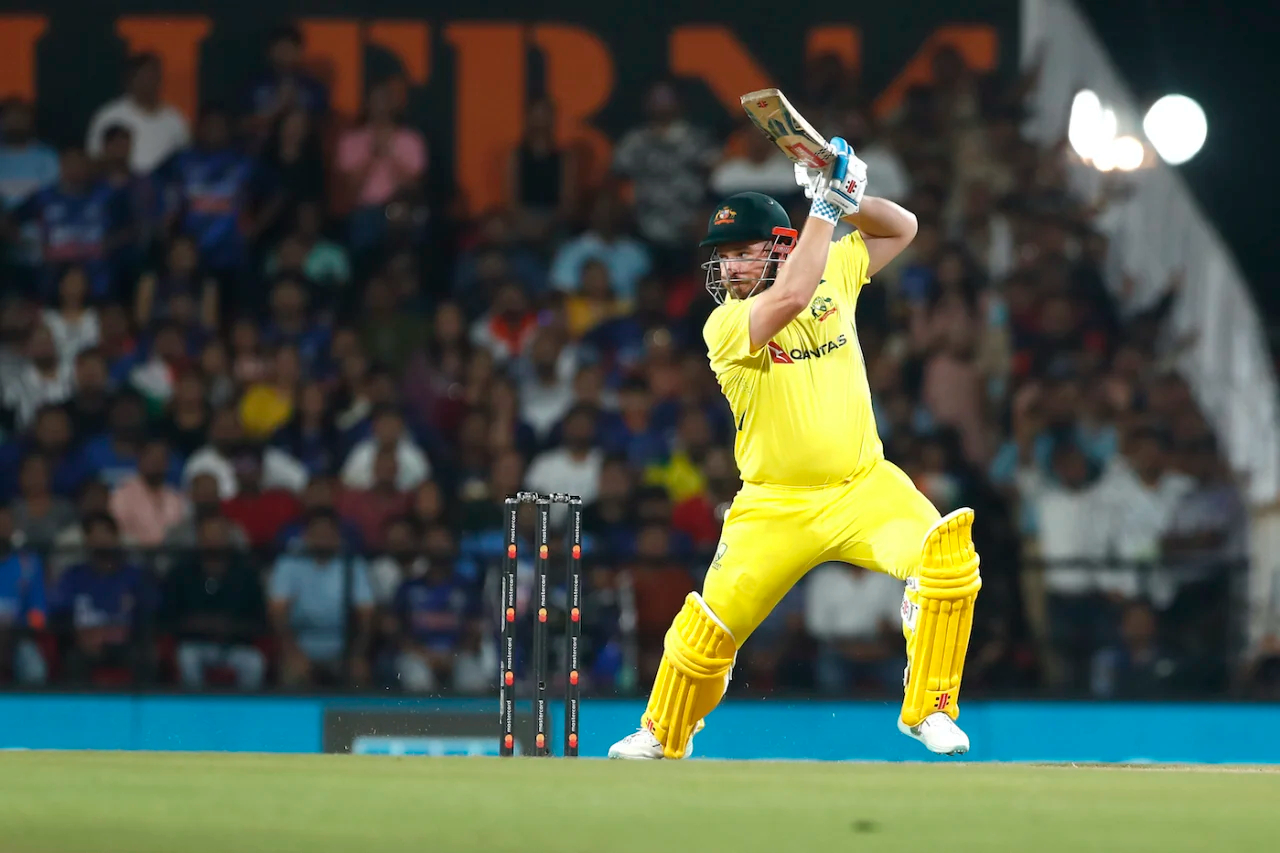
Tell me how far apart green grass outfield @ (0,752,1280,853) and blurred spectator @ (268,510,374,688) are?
4.92 metres

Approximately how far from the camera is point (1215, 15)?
14.0 metres

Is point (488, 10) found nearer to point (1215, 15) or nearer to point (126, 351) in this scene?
point (126, 351)

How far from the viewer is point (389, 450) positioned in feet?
40.2

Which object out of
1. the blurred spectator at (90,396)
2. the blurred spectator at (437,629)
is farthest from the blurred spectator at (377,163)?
the blurred spectator at (437,629)

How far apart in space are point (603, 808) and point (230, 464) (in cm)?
784

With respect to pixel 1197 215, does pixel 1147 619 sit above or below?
below

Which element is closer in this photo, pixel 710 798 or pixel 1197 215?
pixel 710 798

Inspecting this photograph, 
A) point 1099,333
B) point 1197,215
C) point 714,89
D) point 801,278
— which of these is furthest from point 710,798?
point 714,89

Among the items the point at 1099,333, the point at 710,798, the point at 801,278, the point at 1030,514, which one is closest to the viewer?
the point at 710,798

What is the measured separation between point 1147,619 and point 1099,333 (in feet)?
8.47

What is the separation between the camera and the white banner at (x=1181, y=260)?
12.8 meters

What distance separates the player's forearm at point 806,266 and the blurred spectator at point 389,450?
18.6 feet

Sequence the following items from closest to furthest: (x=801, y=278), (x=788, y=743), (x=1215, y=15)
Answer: (x=801, y=278) < (x=788, y=743) < (x=1215, y=15)

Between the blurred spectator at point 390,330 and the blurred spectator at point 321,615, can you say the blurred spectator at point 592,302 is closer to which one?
the blurred spectator at point 390,330
